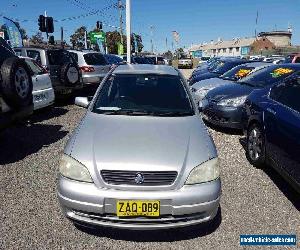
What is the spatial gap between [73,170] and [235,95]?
4.75m

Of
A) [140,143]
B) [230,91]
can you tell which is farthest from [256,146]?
[140,143]

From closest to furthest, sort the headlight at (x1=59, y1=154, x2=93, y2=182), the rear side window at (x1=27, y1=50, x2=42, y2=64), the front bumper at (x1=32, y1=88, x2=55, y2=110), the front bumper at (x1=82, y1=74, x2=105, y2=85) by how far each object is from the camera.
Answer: the headlight at (x1=59, y1=154, x2=93, y2=182), the front bumper at (x1=32, y1=88, x2=55, y2=110), the rear side window at (x1=27, y1=50, x2=42, y2=64), the front bumper at (x1=82, y1=74, x2=105, y2=85)

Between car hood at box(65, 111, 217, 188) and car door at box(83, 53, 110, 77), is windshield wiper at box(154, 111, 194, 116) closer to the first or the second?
car hood at box(65, 111, 217, 188)

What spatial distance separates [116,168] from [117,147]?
0.97 ft

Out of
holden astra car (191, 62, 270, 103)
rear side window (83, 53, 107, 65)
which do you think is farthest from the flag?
holden astra car (191, 62, 270, 103)

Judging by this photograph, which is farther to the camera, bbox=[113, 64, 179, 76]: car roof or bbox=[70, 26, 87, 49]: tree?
bbox=[70, 26, 87, 49]: tree

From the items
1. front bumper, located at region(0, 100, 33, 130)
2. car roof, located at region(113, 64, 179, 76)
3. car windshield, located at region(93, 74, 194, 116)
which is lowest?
front bumper, located at region(0, 100, 33, 130)

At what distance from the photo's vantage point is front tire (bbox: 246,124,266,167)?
479cm

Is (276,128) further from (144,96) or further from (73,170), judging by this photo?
(73,170)

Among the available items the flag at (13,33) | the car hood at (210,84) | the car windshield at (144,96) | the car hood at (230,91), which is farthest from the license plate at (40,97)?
the flag at (13,33)

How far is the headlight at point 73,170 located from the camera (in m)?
2.88

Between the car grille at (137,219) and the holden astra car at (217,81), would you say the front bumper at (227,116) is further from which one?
the car grille at (137,219)

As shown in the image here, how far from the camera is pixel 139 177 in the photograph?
9.23 ft

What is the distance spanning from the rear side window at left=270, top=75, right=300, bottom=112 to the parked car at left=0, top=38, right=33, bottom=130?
397 centimetres
